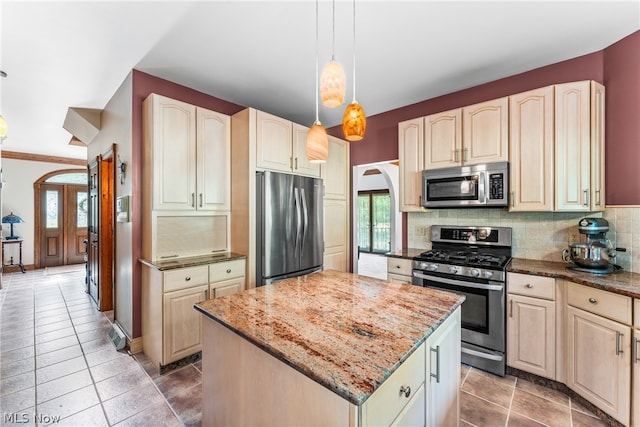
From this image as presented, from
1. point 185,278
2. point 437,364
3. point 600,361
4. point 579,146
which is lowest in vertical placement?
point 600,361

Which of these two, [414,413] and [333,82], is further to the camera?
[333,82]

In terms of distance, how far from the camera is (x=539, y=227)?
2.61m

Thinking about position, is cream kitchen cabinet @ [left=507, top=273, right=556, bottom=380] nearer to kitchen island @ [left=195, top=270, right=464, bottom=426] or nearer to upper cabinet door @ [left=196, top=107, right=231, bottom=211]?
kitchen island @ [left=195, top=270, right=464, bottom=426]

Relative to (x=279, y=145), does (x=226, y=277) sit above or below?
below

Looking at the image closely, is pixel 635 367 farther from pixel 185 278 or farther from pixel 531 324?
pixel 185 278

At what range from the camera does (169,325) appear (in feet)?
7.80

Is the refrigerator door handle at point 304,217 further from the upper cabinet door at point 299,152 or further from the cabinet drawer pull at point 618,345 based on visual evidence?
the cabinet drawer pull at point 618,345

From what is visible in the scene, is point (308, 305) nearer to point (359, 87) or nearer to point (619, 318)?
point (619, 318)

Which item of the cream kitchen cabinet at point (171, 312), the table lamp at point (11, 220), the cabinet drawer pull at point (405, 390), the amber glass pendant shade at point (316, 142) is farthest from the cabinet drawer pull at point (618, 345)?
the table lamp at point (11, 220)

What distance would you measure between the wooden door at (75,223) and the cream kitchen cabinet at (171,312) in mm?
5842

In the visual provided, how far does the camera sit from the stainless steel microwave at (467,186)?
2533 millimetres

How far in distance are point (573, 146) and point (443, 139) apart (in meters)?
1.01

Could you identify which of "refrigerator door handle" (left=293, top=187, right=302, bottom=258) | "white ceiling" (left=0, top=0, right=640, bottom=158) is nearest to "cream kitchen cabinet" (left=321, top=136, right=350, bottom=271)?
"refrigerator door handle" (left=293, top=187, right=302, bottom=258)

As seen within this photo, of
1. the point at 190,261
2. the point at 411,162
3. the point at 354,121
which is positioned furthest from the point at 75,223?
the point at 354,121
